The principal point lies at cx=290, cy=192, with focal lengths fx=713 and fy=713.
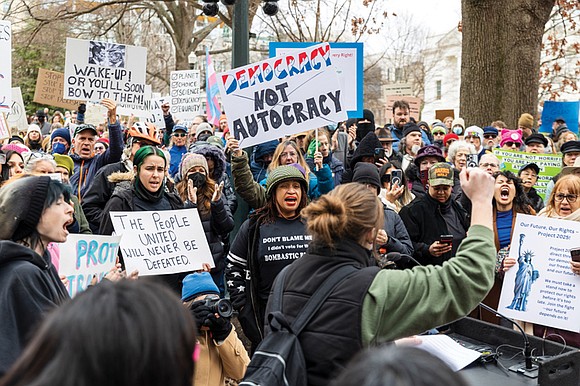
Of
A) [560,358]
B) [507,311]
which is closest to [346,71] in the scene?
[507,311]

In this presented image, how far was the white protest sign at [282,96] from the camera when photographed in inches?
267

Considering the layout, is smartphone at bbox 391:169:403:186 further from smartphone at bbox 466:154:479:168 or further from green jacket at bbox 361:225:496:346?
green jacket at bbox 361:225:496:346

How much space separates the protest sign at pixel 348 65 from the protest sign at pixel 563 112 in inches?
272

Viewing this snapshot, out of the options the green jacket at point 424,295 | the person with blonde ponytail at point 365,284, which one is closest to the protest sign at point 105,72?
the person with blonde ponytail at point 365,284

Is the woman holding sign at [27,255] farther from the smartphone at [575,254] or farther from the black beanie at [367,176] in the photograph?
the smartphone at [575,254]

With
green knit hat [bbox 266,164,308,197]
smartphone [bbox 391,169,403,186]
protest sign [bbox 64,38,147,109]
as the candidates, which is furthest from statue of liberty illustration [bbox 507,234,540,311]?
protest sign [bbox 64,38,147,109]

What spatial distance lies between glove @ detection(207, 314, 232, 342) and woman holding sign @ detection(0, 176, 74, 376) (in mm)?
900

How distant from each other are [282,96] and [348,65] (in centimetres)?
181

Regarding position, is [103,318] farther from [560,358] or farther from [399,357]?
[560,358]

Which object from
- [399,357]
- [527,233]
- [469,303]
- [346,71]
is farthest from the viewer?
[346,71]

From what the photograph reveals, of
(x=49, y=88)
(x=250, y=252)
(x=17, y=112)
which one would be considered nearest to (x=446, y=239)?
(x=250, y=252)

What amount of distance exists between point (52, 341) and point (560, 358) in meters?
2.53

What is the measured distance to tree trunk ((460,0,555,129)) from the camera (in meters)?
13.5

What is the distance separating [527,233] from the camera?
18.1ft
